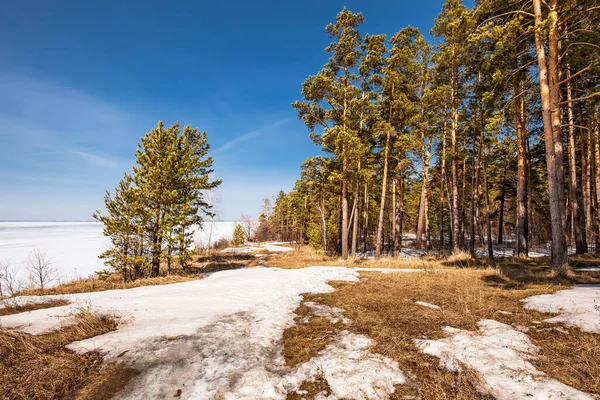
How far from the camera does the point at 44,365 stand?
10.5ft

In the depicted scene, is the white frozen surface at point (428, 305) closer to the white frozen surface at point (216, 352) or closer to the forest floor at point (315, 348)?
the forest floor at point (315, 348)

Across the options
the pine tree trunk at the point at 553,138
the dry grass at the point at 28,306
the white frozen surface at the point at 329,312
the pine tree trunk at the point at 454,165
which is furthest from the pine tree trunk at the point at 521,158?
the dry grass at the point at 28,306

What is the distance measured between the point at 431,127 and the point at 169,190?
56.3ft

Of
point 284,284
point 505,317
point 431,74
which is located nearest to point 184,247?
point 284,284

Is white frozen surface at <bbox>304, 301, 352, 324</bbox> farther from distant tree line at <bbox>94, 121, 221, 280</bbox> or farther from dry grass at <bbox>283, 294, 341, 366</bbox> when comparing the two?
distant tree line at <bbox>94, 121, 221, 280</bbox>

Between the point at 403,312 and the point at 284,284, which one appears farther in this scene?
the point at 284,284

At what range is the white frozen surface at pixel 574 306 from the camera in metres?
4.02

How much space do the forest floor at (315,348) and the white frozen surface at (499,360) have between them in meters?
0.02

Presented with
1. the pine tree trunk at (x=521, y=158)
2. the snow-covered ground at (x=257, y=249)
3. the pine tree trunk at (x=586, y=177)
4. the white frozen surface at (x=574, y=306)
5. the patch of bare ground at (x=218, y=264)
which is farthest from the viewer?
the snow-covered ground at (x=257, y=249)

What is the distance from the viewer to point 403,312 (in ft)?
18.1

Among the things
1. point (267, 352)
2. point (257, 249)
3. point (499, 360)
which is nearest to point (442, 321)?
point (499, 360)

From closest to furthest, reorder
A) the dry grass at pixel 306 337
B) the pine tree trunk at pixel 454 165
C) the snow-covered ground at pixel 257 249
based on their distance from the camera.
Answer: the dry grass at pixel 306 337
the pine tree trunk at pixel 454 165
the snow-covered ground at pixel 257 249

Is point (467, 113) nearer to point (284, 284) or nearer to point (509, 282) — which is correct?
point (509, 282)

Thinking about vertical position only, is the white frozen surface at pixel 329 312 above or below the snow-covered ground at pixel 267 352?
below
